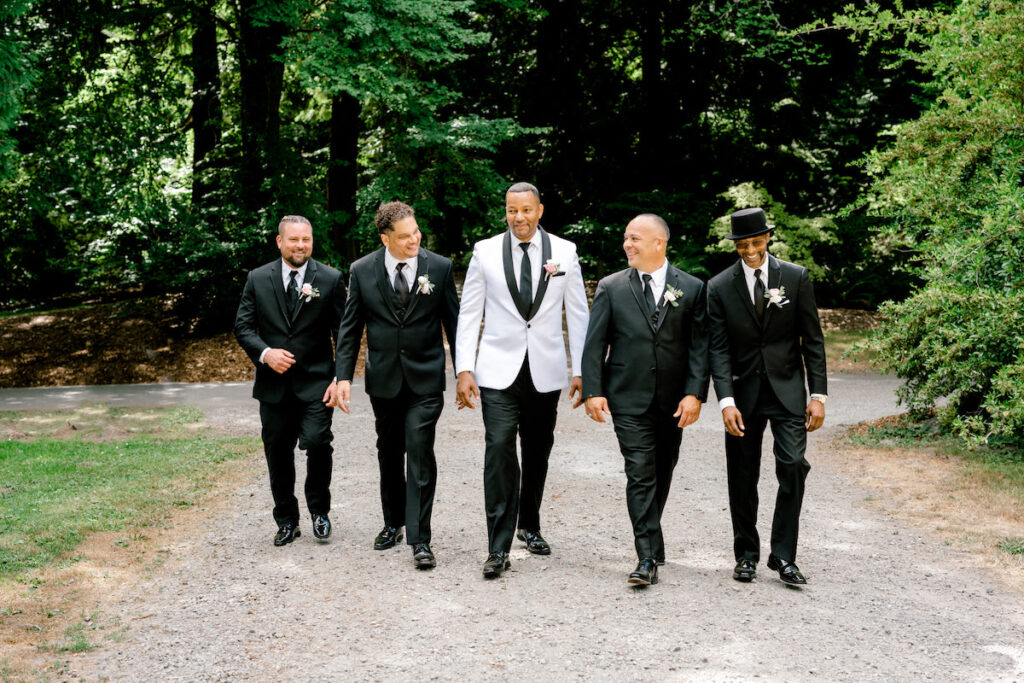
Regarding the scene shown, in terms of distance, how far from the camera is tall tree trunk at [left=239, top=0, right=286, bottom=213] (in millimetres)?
17016

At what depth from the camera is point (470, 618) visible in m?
4.72

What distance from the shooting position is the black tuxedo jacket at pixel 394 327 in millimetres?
5754

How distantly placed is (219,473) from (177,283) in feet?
31.1

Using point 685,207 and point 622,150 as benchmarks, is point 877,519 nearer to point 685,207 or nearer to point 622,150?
point 685,207

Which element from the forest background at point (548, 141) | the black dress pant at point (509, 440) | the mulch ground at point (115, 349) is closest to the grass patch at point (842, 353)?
the mulch ground at point (115, 349)

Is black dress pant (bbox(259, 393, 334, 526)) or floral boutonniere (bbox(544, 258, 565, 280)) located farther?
black dress pant (bbox(259, 393, 334, 526))

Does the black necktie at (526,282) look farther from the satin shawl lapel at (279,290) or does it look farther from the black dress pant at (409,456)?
the satin shawl lapel at (279,290)

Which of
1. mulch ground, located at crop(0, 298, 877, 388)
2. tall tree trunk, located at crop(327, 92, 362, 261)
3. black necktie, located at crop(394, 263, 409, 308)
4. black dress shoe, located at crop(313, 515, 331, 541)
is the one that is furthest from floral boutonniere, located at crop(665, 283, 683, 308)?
tall tree trunk, located at crop(327, 92, 362, 261)

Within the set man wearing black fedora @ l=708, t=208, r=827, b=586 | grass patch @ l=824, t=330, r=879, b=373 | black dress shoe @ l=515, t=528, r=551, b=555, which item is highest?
man wearing black fedora @ l=708, t=208, r=827, b=586

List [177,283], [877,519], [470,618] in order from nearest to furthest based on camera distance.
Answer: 1. [470,618]
2. [877,519]
3. [177,283]

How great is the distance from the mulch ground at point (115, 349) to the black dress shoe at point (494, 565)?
11815 millimetres

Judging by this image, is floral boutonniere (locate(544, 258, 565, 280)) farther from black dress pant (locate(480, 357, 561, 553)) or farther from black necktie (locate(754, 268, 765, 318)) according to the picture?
black necktie (locate(754, 268, 765, 318))

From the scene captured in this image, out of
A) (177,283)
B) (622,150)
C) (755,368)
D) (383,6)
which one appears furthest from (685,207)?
(755,368)

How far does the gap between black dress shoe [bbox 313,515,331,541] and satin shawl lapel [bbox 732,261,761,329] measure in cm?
310
